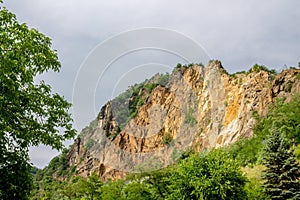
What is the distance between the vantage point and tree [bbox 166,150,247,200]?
26014 mm

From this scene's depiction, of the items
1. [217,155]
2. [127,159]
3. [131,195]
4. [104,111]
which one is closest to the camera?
[217,155]

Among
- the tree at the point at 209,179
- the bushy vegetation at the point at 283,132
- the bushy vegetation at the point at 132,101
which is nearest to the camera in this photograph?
the tree at the point at 209,179

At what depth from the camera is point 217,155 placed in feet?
95.2

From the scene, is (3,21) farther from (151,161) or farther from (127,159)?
(127,159)

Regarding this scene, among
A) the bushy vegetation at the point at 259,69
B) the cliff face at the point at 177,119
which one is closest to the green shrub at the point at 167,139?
the cliff face at the point at 177,119

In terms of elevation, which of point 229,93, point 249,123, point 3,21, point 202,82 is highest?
point 202,82

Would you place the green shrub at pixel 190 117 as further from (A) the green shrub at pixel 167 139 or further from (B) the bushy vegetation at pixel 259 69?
(B) the bushy vegetation at pixel 259 69

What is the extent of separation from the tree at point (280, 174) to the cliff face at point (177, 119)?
51074 mm

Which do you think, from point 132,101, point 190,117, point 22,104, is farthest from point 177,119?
point 22,104

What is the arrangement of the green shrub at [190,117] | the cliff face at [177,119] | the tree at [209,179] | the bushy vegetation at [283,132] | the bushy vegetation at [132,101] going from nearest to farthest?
the tree at [209,179]
the bushy vegetation at [283,132]
the cliff face at [177,119]
the green shrub at [190,117]
the bushy vegetation at [132,101]

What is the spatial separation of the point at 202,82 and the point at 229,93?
2124 cm

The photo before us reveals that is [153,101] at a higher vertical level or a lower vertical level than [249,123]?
higher

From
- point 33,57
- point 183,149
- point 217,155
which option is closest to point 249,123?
point 183,149

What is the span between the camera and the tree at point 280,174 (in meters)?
30.1
